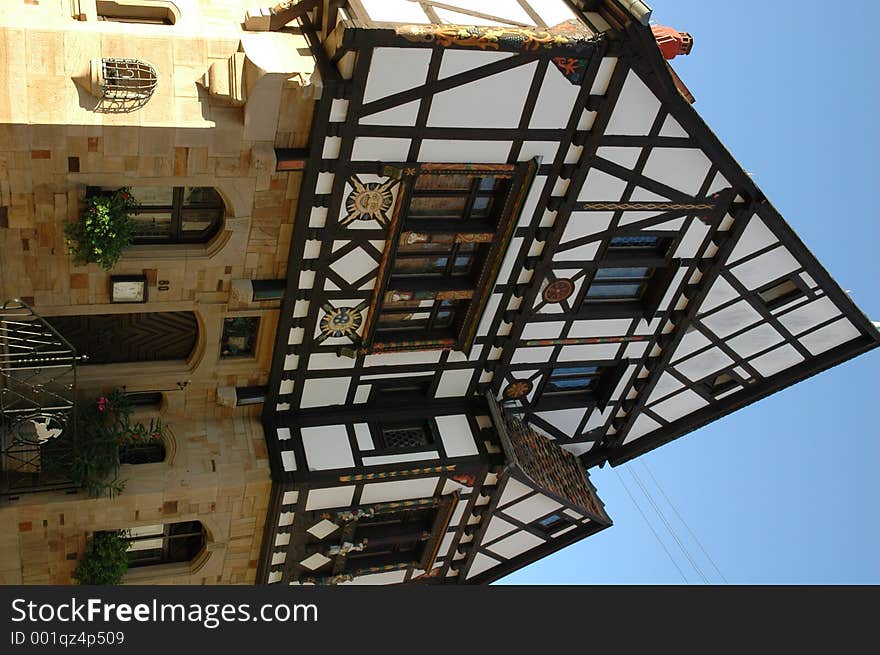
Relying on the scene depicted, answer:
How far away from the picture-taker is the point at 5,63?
423 inches

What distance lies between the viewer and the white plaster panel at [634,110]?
12.9 m

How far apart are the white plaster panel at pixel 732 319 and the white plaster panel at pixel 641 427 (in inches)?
84.5

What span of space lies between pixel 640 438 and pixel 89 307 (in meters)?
9.74

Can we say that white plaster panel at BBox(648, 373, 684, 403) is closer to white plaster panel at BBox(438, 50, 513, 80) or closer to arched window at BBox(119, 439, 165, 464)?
white plaster panel at BBox(438, 50, 513, 80)

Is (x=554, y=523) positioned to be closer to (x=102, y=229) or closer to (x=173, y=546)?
(x=173, y=546)

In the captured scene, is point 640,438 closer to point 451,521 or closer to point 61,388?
point 451,521

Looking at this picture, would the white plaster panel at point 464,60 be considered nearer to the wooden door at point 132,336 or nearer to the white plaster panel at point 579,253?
the white plaster panel at point 579,253

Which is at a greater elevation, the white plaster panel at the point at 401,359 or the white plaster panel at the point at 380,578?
the white plaster panel at the point at 401,359

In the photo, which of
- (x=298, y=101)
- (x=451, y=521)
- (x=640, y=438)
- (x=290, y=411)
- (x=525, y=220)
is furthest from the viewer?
(x=640, y=438)

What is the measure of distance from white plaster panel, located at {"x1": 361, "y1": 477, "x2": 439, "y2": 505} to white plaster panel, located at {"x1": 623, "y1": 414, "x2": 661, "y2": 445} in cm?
413

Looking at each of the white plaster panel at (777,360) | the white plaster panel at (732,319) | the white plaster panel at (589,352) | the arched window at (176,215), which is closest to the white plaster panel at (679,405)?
the white plaster panel at (777,360)

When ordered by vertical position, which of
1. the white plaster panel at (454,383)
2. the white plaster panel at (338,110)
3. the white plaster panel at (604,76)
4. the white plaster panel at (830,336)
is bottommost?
the white plaster panel at (454,383)

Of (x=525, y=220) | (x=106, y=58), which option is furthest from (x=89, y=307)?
(x=525, y=220)

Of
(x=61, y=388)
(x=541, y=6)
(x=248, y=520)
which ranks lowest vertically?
(x=248, y=520)
